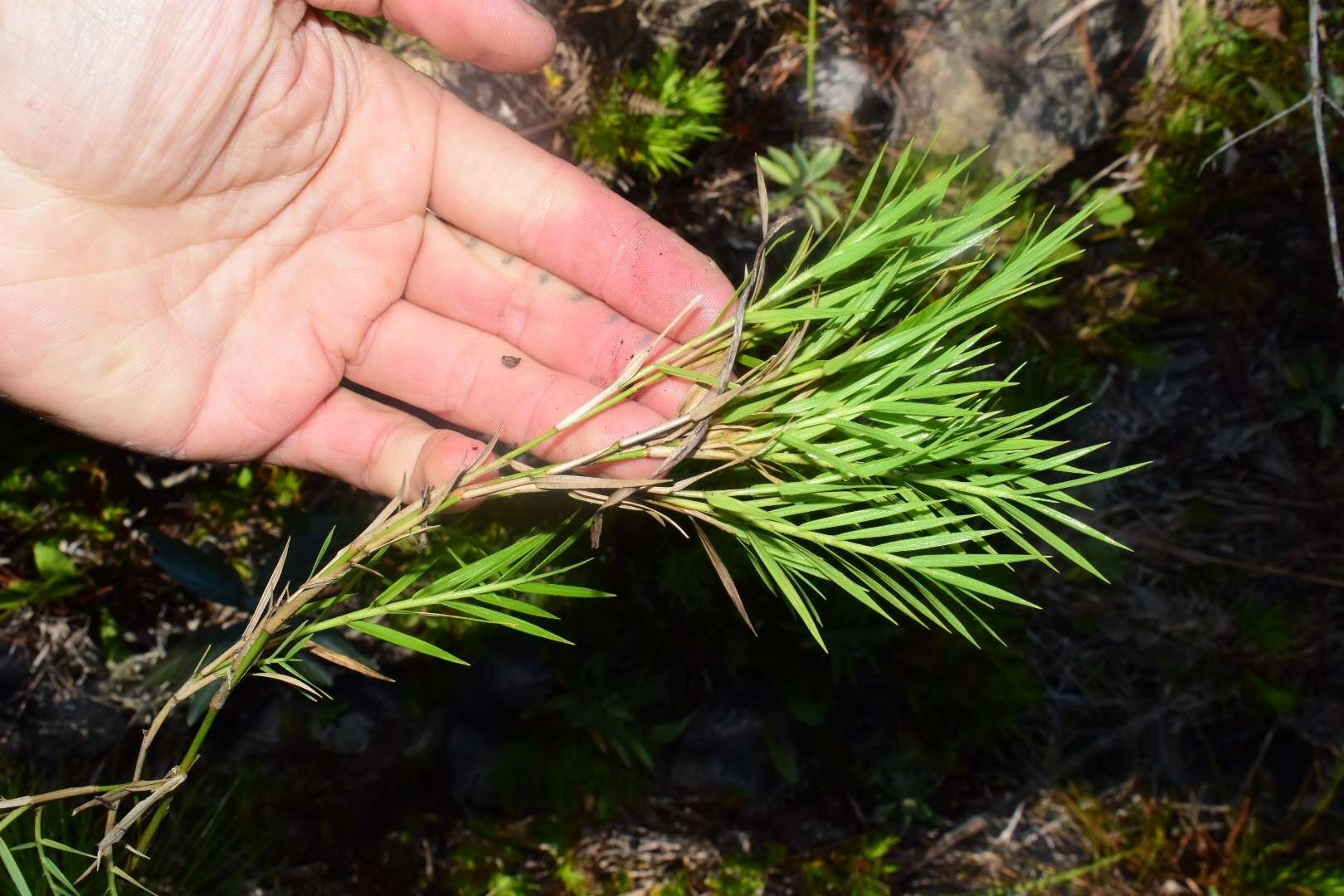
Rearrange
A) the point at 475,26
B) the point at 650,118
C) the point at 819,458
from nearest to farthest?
the point at 819,458, the point at 475,26, the point at 650,118

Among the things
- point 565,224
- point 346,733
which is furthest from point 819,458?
point 346,733

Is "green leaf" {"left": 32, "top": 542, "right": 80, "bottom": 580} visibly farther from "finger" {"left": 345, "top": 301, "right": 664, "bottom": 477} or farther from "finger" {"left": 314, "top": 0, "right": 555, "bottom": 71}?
"finger" {"left": 314, "top": 0, "right": 555, "bottom": 71}

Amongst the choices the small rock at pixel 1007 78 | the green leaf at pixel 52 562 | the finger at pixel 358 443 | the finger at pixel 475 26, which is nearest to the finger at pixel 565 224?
the finger at pixel 475 26

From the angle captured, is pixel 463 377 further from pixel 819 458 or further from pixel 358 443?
pixel 819 458

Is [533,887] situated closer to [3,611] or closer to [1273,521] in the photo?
[3,611]

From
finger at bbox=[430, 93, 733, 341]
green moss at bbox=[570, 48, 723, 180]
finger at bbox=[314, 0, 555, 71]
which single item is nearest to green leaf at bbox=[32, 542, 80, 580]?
finger at bbox=[430, 93, 733, 341]

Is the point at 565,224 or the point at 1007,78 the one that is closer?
the point at 565,224

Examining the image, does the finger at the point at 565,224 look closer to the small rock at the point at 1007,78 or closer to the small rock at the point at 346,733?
the small rock at the point at 1007,78
